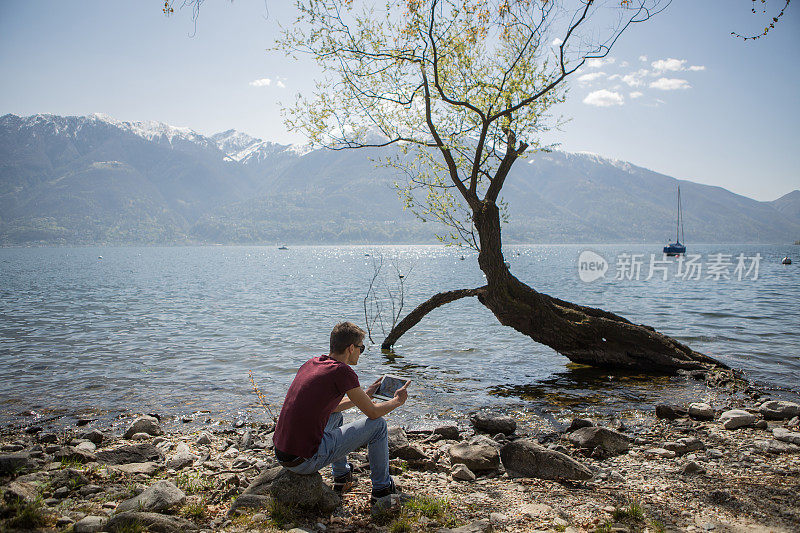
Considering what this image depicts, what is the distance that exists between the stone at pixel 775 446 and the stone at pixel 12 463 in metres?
11.0

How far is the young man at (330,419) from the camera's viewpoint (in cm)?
600

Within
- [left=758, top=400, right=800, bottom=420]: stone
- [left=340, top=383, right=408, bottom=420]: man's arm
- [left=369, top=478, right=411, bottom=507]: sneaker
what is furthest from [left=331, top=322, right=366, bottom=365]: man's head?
[left=758, top=400, right=800, bottom=420]: stone

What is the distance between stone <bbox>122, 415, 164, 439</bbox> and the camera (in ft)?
33.3

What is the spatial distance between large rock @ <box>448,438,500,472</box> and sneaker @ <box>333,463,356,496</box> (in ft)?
6.00

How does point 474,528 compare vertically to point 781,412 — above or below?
above

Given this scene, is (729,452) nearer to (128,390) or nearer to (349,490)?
(349,490)

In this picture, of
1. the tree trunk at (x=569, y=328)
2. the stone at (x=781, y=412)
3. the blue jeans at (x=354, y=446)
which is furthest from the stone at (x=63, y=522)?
the tree trunk at (x=569, y=328)

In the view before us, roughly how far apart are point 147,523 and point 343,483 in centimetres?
247

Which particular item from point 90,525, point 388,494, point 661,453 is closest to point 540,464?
point 388,494

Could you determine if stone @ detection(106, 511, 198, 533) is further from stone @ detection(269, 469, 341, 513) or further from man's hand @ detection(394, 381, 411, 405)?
man's hand @ detection(394, 381, 411, 405)

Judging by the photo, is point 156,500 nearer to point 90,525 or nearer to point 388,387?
point 90,525

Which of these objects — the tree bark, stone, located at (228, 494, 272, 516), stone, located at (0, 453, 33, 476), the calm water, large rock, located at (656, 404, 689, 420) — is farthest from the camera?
the tree bark

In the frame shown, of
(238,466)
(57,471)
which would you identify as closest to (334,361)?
(238,466)

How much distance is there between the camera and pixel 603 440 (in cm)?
866
